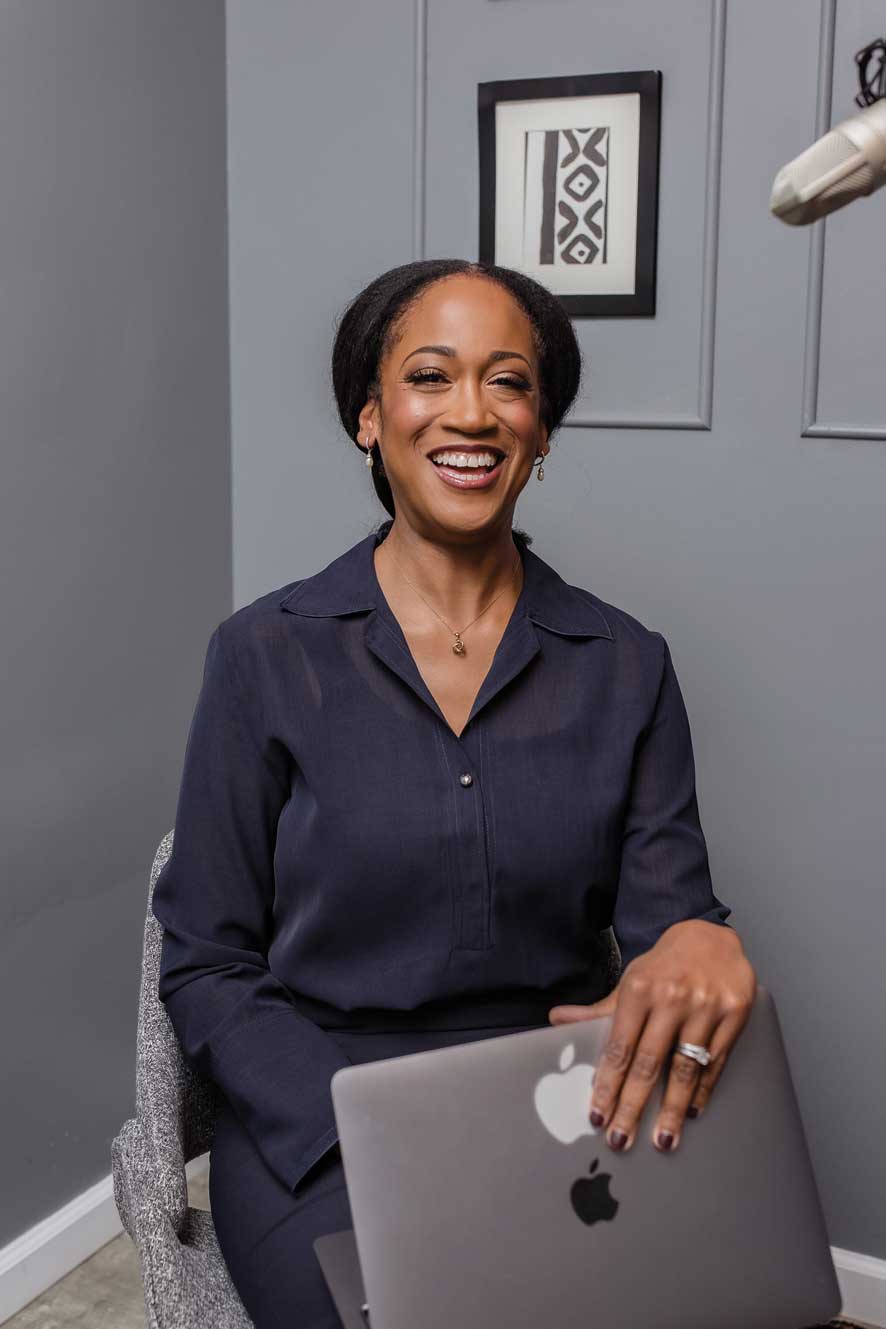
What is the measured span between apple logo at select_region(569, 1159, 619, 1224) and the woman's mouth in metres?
0.71

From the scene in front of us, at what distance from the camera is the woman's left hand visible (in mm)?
966

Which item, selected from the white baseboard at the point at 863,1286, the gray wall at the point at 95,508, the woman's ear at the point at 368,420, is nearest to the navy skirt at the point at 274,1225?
the woman's ear at the point at 368,420

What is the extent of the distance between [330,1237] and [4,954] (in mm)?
1024

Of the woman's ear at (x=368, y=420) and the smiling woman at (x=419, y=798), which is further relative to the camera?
the woman's ear at (x=368, y=420)

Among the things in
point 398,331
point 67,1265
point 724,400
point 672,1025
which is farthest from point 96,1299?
point 724,400

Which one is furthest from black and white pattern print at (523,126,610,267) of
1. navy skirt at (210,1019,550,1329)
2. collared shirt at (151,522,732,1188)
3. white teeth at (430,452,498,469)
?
navy skirt at (210,1019,550,1329)

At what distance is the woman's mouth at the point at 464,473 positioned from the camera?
4.64 feet

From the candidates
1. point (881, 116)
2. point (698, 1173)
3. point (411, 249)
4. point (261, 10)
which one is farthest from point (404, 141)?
point (698, 1173)

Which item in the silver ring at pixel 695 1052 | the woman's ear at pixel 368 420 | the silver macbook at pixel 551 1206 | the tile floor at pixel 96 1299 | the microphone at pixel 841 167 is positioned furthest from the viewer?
the tile floor at pixel 96 1299

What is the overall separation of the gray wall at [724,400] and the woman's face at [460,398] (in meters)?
0.58

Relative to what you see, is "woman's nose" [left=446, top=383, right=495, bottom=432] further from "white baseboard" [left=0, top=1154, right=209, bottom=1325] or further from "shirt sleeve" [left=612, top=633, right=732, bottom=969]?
"white baseboard" [left=0, top=1154, right=209, bottom=1325]

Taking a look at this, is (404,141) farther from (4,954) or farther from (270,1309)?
(270,1309)

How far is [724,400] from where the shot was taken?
6.41 feet

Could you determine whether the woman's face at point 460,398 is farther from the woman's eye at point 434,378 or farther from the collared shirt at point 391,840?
the collared shirt at point 391,840
